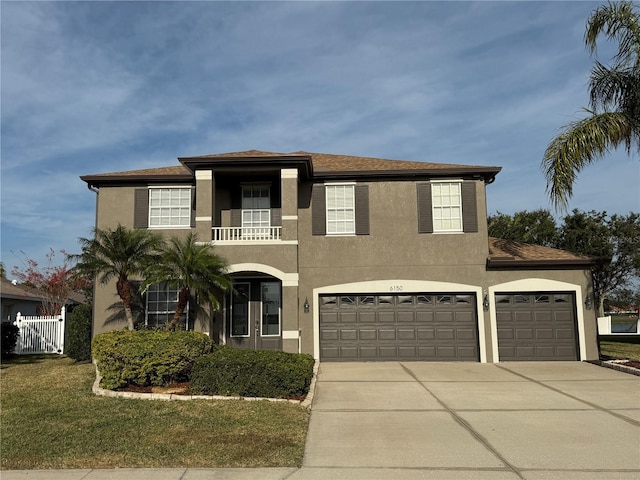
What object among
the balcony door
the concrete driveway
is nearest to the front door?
the balcony door

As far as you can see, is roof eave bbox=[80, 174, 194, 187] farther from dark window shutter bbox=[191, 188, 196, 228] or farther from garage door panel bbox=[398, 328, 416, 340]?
garage door panel bbox=[398, 328, 416, 340]

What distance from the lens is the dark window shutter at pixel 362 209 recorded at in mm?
16750

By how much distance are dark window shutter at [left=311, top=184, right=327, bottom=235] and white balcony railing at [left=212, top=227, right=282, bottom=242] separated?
3.84ft

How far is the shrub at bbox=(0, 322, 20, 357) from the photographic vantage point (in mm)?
19016

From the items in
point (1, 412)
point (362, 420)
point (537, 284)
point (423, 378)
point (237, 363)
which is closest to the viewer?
point (362, 420)

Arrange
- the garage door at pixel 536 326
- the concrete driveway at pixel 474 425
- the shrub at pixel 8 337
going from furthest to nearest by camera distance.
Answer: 1. the shrub at pixel 8 337
2. the garage door at pixel 536 326
3. the concrete driveway at pixel 474 425

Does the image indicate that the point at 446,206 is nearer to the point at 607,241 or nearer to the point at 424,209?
the point at 424,209

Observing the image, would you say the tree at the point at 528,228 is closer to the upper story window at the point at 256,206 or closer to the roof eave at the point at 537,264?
the roof eave at the point at 537,264

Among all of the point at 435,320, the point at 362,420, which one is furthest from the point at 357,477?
the point at 435,320

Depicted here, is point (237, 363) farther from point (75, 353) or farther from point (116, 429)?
point (75, 353)

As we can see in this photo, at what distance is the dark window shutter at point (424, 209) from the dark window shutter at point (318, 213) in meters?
3.03

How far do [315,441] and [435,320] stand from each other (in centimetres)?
973

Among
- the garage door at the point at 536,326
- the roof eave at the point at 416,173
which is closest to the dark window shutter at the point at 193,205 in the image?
the roof eave at the point at 416,173

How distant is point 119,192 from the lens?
669 inches
